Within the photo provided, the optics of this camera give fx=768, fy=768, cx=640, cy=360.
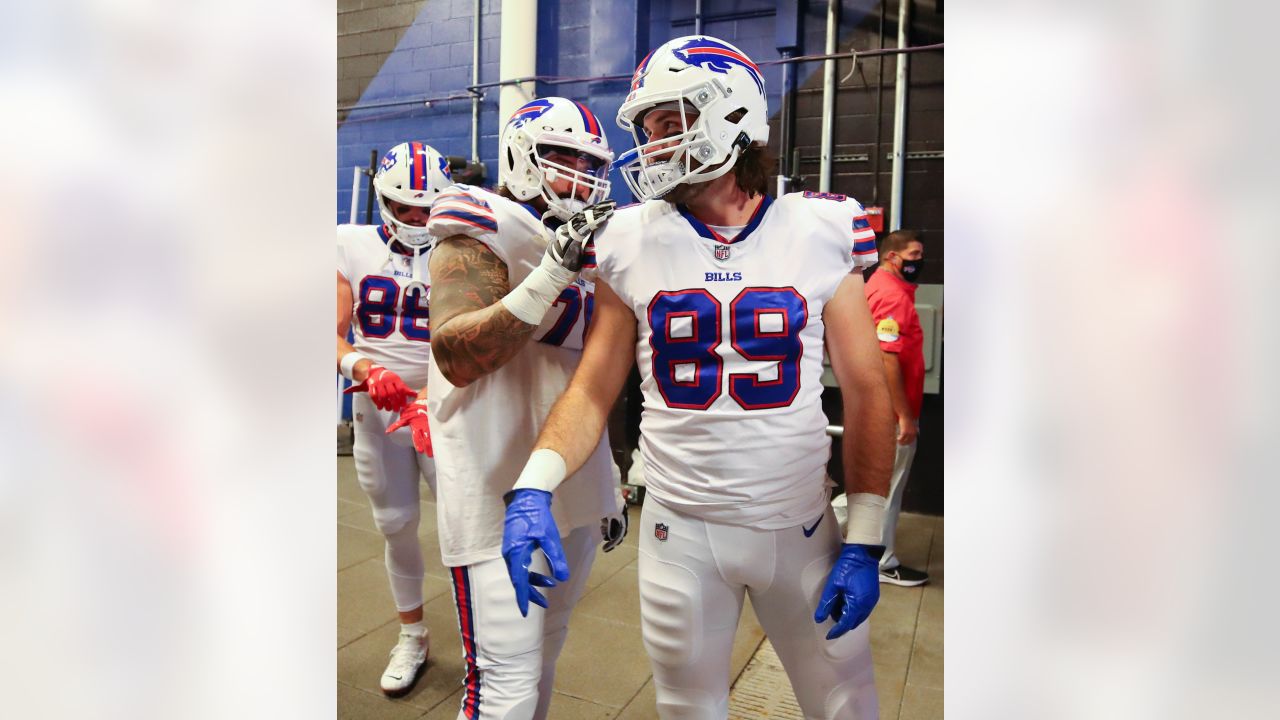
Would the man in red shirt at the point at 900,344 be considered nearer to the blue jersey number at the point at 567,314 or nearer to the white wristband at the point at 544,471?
the blue jersey number at the point at 567,314

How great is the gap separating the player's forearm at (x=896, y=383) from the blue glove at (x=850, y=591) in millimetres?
1346

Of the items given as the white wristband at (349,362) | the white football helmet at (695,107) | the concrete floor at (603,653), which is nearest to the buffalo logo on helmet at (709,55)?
the white football helmet at (695,107)

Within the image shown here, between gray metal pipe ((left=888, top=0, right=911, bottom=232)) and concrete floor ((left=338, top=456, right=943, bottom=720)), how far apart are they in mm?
1500

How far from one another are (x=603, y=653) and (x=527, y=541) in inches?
46.7

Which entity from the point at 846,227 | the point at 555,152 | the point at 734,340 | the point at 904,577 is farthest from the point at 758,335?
the point at 904,577

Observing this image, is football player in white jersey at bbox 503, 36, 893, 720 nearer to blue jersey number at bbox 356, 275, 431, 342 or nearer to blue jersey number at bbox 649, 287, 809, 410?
blue jersey number at bbox 649, 287, 809, 410

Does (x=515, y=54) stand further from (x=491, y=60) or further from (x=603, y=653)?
(x=603, y=653)

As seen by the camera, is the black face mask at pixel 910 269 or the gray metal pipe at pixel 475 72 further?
the black face mask at pixel 910 269

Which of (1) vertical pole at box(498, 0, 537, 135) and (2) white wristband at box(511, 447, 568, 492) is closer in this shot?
(2) white wristband at box(511, 447, 568, 492)

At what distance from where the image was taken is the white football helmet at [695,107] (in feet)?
3.41

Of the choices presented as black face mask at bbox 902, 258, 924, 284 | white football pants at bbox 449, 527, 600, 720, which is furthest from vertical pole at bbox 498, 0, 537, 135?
white football pants at bbox 449, 527, 600, 720

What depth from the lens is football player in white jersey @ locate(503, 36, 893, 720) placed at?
1044mm
